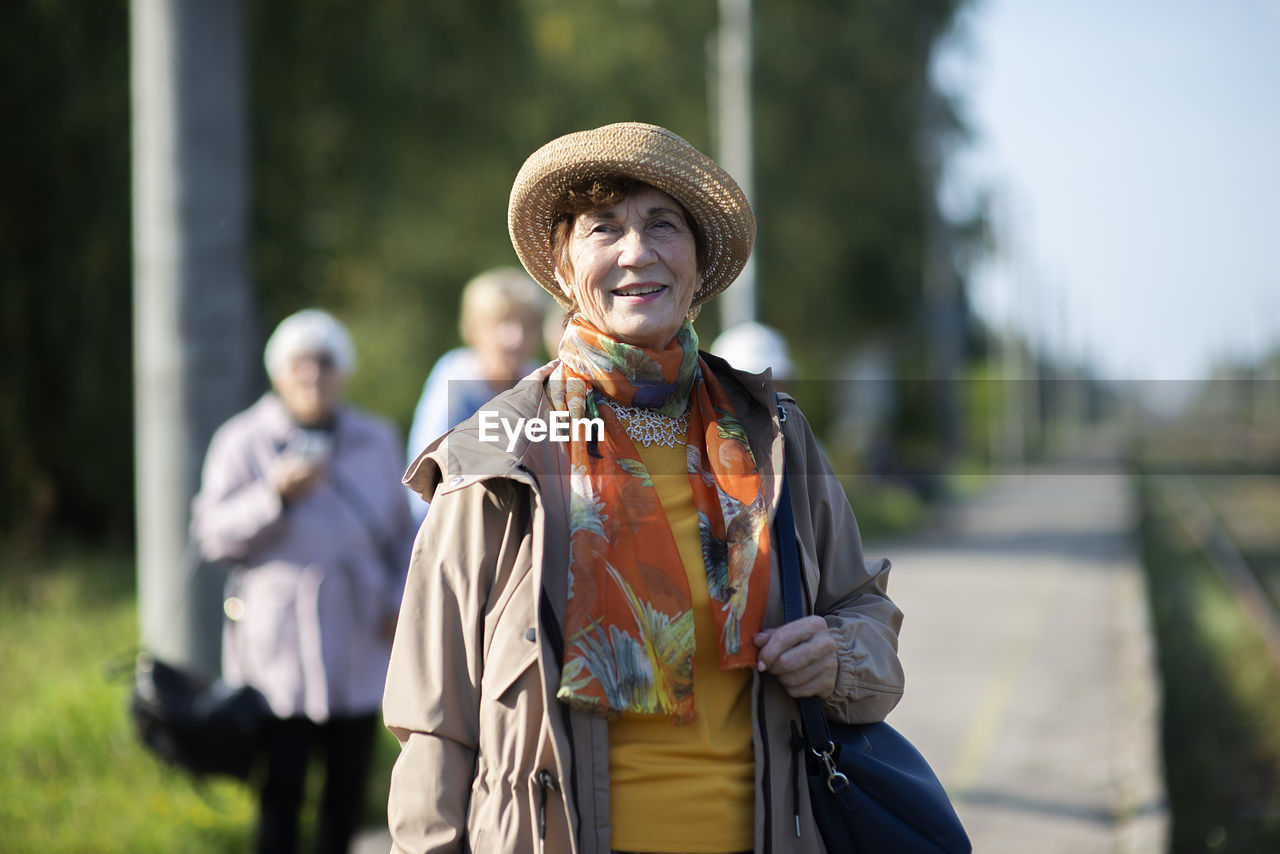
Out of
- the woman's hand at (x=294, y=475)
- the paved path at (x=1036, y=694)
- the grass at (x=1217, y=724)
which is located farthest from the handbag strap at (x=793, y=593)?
the grass at (x=1217, y=724)

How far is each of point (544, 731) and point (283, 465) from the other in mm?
2559

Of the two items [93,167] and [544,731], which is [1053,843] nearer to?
[544,731]

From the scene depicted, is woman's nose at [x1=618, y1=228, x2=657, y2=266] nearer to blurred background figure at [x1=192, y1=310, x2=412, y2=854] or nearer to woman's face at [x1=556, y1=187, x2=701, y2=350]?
woman's face at [x1=556, y1=187, x2=701, y2=350]

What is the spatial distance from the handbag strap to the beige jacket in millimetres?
21

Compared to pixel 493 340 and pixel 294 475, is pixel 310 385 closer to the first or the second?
pixel 294 475

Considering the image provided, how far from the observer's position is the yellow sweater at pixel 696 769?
2088mm

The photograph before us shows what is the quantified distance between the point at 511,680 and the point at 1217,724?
689 cm

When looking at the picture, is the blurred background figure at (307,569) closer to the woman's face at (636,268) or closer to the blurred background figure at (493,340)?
the blurred background figure at (493,340)

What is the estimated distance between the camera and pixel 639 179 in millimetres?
2268

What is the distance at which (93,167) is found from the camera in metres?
11.9

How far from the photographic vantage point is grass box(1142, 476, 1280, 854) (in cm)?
577

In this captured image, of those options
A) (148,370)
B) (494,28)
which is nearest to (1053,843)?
(148,370)

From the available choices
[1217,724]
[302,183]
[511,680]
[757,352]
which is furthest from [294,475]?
[302,183]

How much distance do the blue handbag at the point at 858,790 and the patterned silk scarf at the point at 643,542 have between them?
0.06 m
